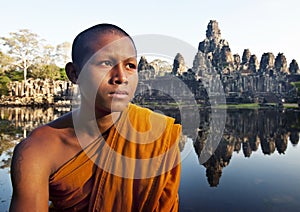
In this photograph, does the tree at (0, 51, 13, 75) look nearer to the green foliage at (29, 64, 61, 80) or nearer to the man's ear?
the green foliage at (29, 64, 61, 80)

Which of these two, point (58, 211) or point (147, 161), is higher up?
point (147, 161)

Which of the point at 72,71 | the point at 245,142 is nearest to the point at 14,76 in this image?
the point at 245,142

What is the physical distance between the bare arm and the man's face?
1.03 ft

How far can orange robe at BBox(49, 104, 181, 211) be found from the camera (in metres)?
1.18

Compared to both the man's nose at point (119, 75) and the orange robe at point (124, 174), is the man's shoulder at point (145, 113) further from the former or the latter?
the man's nose at point (119, 75)

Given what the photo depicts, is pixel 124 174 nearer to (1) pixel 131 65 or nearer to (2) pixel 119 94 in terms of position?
(2) pixel 119 94

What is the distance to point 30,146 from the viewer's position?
44.1 inches

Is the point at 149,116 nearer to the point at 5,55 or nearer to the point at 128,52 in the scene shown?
the point at 128,52

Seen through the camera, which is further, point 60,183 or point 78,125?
point 78,125

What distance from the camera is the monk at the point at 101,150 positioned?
112 cm

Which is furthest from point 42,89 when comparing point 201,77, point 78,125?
point 78,125

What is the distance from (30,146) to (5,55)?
4709 cm

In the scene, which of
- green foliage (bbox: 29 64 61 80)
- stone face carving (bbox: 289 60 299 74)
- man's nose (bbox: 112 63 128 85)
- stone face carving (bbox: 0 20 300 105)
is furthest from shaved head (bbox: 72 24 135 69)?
stone face carving (bbox: 289 60 299 74)

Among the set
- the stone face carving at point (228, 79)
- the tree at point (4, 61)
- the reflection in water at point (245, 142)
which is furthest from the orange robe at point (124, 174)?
the tree at point (4, 61)
